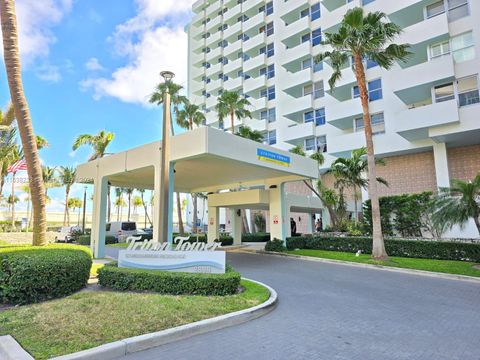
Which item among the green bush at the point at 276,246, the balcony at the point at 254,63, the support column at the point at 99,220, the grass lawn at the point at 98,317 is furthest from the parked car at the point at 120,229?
the grass lawn at the point at 98,317

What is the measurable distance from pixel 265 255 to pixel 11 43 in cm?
1465

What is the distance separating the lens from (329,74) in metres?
31.0

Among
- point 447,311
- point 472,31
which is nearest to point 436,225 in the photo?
point 447,311

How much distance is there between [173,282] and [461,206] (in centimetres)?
1166

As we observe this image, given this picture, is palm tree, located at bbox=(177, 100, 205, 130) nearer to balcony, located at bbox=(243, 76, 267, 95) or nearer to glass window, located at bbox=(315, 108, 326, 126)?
glass window, located at bbox=(315, 108, 326, 126)

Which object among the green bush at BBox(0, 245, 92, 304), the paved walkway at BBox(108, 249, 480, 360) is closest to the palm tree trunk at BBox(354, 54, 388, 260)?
the paved walkway at BBox(108, 249, 480, 360)

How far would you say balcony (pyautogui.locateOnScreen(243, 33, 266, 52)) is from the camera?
40781 mm

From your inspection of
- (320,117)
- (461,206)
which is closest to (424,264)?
(461,206)

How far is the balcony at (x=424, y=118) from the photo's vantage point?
802 inches

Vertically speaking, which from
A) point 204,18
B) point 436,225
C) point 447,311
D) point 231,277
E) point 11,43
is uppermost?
point 204,18

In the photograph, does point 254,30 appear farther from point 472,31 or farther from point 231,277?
point 231,277

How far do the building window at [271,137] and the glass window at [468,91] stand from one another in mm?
19364

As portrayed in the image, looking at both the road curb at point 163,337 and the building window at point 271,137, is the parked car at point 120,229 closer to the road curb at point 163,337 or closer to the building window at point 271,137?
the building window at point 271,137

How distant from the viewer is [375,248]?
14656mm
